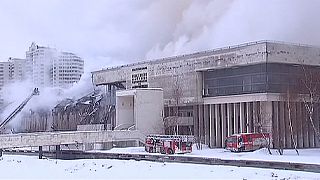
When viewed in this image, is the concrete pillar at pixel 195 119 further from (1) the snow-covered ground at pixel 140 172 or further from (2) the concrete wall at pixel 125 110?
(1) the snow-covered ground at pixel 140 172

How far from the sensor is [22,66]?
158000 mm

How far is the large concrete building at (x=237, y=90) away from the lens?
67062mm

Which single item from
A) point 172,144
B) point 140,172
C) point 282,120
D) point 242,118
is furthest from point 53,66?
point 140,172

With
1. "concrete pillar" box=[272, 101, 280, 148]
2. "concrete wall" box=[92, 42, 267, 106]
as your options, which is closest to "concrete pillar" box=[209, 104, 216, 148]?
"concrete wall" box=[92, 42, 267, 106]

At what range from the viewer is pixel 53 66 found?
14850 cm

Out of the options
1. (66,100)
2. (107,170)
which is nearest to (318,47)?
(107,170)

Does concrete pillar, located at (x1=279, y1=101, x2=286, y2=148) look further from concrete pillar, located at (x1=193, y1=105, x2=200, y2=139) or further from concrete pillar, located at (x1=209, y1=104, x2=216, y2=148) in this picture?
concrete pillar, located at (x1=193, y1=105, x2=200, y2=139)

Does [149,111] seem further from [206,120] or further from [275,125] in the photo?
[275,125]

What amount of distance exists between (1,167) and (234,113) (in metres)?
35.0

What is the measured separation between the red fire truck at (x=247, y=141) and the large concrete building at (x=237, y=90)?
2336 millimetres

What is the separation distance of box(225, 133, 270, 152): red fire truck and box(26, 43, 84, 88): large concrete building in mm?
83889

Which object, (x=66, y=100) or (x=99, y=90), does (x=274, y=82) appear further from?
(x=66, y=100)

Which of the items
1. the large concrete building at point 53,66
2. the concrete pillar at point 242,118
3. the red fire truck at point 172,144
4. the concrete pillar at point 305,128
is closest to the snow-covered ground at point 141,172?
the red fire truck at point 172,144

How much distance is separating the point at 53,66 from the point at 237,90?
285ft
